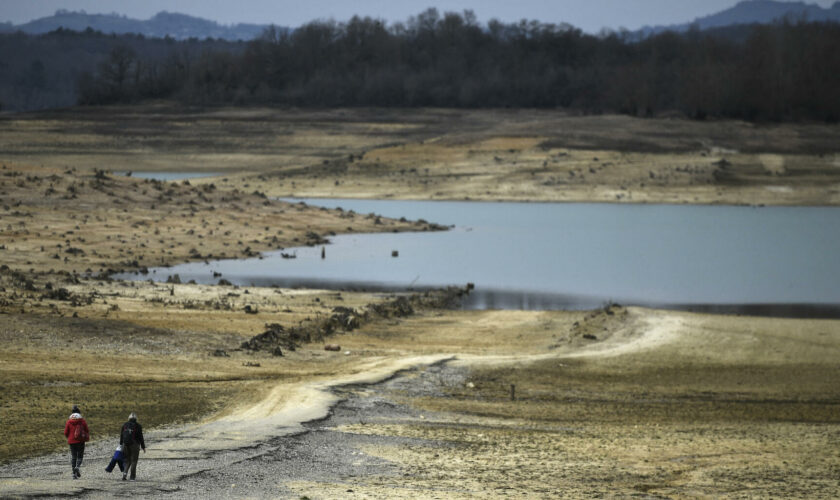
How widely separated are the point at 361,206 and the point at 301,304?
1377 inches

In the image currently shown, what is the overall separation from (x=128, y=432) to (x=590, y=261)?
31.4 meters

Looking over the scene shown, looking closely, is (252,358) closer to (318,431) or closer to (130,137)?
(318,431)

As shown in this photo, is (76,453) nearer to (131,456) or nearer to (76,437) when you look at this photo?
(76,437)

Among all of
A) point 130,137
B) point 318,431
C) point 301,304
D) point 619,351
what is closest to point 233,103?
point 130,137

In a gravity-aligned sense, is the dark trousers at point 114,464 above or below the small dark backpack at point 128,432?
below

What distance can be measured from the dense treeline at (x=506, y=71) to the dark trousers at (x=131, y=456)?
80632 millimetres

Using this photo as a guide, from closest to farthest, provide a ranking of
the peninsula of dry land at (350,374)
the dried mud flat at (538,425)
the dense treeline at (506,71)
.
Answer: the dried mud flat at (538,425), the peninsula of dry land at (350,374), the dense treeline at (506,71)

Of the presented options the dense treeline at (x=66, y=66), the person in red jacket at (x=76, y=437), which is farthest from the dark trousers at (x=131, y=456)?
the dense treeline at (x=66, y=66)

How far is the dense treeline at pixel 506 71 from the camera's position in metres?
89.4

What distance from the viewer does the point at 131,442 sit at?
1254 cm

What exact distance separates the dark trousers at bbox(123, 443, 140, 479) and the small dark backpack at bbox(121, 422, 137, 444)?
48 millimetres

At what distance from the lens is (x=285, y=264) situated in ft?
131

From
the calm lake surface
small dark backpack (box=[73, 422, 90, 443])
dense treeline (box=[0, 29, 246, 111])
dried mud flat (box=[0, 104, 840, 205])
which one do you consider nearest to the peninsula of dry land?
small dark backpack (box=[73, 422, 90, 443])

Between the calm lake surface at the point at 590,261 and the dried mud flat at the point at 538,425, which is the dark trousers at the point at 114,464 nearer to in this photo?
the dried mud flat at the point at 538,425
